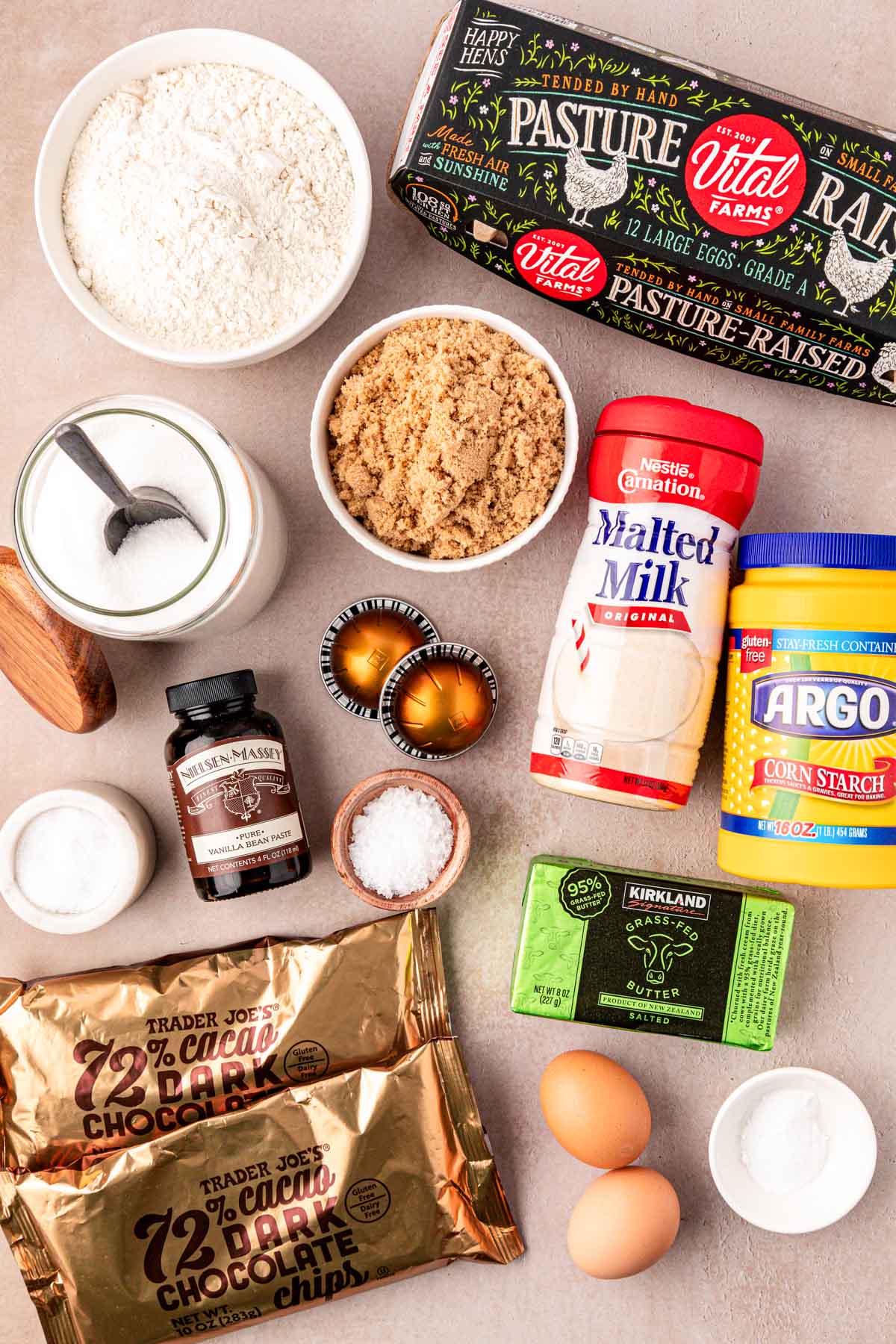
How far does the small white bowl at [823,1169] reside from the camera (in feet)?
3.59

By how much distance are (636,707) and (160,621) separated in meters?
0.52

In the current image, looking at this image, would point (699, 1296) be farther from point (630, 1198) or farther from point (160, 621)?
point (160, 621)

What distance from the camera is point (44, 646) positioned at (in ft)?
3.44

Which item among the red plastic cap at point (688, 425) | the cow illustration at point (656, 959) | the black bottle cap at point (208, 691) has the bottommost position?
the cow illustration at point (656, 959)

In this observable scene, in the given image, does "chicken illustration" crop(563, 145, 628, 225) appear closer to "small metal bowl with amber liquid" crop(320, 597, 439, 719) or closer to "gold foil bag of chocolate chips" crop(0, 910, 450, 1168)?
"small metal bowl with amber liquid" crop(320, 597, 439, 719)

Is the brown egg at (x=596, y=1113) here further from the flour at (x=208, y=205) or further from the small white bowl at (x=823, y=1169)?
the flour at (x=208, y=205)

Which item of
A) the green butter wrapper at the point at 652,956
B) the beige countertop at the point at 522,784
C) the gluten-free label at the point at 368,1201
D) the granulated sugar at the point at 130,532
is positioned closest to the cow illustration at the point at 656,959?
the green butter wrapper at the point at 652,956

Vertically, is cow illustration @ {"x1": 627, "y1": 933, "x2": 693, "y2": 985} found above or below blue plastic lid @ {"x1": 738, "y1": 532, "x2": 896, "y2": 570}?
below

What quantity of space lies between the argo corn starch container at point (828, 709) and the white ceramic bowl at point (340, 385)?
25 centimetres

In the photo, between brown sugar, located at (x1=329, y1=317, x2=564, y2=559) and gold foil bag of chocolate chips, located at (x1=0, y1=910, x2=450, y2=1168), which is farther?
gold foil bag of chocolate chips, located at (x1=0, y1=910, x2=450, y2=1168)

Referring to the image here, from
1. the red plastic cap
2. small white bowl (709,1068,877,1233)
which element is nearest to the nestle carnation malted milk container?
the red plastic cap

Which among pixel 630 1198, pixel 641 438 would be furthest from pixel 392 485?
pixel 630 1198
